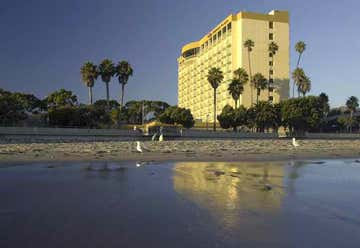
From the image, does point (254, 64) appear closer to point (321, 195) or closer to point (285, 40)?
point (285, 40)

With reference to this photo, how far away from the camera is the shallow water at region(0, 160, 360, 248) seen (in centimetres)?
607

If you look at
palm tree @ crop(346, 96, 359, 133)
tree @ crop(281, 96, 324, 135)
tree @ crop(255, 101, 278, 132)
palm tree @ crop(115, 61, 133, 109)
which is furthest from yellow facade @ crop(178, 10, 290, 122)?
palm tree @ crop(115, 61, 133, 109)

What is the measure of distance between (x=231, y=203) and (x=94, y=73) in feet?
282

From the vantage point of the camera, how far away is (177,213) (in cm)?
800

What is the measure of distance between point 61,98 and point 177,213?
346 ft

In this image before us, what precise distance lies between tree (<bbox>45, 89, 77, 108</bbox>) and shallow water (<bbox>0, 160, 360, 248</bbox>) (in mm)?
98721

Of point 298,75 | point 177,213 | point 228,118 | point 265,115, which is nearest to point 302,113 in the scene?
point 265,115

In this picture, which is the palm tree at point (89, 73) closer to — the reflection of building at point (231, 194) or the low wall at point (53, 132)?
the low wall at point (53, 132)

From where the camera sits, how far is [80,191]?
35.7ft

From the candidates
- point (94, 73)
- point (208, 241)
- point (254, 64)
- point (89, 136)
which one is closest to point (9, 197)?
point (208, 241)

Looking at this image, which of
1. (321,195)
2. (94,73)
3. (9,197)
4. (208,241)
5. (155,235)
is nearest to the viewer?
(208,241)

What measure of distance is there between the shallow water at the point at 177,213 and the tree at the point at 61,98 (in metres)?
98.7

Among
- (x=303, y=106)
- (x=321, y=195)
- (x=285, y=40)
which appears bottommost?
(x=321, y=195)

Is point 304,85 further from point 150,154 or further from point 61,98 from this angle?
point 150,154
